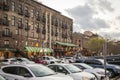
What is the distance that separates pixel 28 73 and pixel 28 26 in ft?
169

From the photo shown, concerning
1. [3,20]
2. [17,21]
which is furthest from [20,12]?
[3,20]

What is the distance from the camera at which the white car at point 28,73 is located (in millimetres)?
13092

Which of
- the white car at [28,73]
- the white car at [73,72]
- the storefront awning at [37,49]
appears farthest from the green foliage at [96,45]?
the white car at [28,73]

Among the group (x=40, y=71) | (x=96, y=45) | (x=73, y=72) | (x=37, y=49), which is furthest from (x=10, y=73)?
(x=96, y=45)

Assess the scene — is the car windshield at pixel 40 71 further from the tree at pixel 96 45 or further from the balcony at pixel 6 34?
the tree at pixel 96 45

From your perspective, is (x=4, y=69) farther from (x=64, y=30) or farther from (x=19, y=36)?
(x=64, y=30)

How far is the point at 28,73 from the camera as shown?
13.4 metres

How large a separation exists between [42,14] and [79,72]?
2211 inches

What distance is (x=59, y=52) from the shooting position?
272 feet

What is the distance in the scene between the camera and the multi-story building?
56.2 m

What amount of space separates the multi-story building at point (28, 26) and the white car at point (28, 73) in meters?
40.2

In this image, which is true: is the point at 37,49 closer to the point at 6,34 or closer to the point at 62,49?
the point at 6,34

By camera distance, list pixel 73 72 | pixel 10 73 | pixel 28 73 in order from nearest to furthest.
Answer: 1. pixel 28 73
2. pixel 10 73
3. pixel 73 72

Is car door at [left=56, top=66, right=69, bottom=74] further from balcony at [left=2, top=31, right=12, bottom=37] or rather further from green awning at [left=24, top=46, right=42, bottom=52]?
green awning at [left=24, top=46, right=42, bottom=52]
